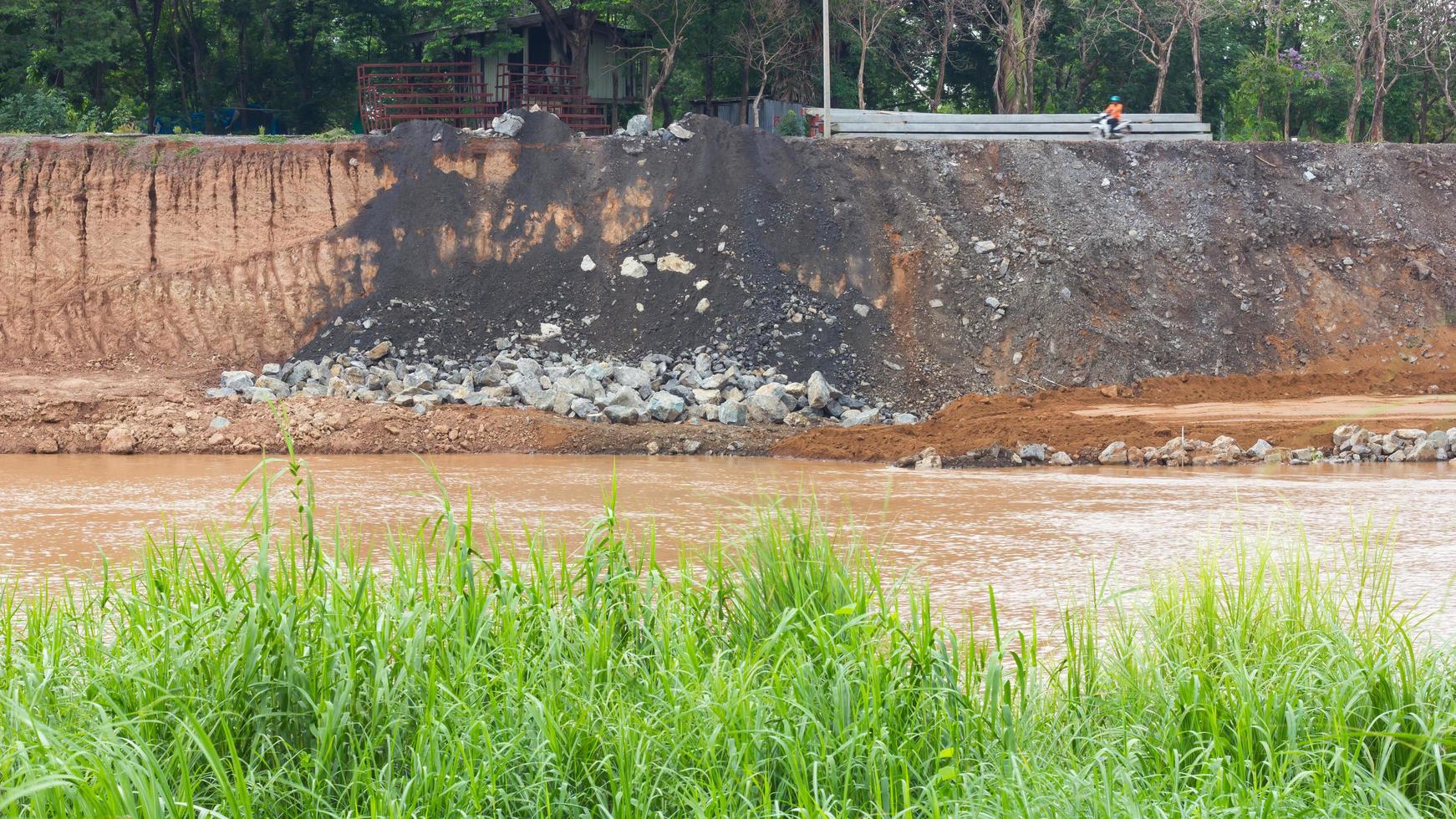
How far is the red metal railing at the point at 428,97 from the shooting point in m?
25.7

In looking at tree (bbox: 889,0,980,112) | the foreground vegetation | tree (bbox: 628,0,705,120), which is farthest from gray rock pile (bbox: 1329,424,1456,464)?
tree (bbox: 889,0,980,112)

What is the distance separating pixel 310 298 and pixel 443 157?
3195mm

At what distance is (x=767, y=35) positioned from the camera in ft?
93.7

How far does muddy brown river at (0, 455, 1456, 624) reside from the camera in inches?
373

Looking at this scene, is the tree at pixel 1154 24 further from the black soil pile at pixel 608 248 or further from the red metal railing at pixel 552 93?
the red metal railing at pixel 552 93

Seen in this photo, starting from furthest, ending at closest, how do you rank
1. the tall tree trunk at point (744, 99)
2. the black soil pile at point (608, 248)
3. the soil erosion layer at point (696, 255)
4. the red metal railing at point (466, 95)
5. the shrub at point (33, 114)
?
the tall tree trunk at point (744, 99) < the red metal railing at point (466, 95) < the shrub at point (33, 114) < the soil erosion layer at point (696, 255) < the black soil pile at point (608, 248)

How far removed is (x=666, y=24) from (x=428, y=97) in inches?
213

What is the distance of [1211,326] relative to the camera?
66.9 ft

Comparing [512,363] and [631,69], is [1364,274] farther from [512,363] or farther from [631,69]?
[631,69]

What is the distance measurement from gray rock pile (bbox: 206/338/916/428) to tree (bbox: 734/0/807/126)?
1107 cm

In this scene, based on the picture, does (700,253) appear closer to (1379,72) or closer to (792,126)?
(792,126)

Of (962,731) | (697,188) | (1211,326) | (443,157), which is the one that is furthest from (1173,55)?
(962,731)

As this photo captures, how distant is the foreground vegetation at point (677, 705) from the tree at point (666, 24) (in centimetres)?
2338

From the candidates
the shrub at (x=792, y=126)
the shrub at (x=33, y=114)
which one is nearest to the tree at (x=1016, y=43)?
the shrub at (x=792, y=126)
